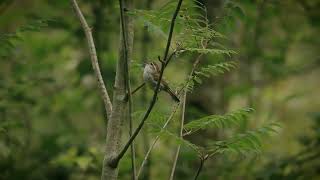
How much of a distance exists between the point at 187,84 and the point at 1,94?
256 cm

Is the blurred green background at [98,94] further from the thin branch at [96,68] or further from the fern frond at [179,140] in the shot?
the fern frond at [179,140]

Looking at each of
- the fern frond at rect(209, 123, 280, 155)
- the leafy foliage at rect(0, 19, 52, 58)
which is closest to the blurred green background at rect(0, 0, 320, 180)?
the leafy foliage at rect(0, 19, 52, 58)

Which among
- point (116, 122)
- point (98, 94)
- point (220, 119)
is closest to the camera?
point (220, 119)

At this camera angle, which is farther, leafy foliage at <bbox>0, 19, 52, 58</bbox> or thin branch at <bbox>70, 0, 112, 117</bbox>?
leafy foliage at <bbox>0, 19, 52, 58</bbox>

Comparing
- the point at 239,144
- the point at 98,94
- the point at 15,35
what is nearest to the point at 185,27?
the point at 239,144

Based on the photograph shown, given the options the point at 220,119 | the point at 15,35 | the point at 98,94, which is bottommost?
the point at 98,94

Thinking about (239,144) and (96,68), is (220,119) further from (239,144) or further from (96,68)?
(96,68)

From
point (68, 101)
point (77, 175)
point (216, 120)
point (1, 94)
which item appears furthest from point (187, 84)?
point (68, 101)

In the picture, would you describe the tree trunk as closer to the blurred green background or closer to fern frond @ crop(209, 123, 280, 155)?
fern frond @ crop(209, 123, 280, 155)

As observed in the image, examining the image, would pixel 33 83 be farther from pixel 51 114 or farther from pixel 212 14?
pixel 51 114

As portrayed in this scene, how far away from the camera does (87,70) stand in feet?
16.6

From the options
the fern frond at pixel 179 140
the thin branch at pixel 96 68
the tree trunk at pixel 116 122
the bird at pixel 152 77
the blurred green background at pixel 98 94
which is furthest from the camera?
the blurred green background at pixel 98 94

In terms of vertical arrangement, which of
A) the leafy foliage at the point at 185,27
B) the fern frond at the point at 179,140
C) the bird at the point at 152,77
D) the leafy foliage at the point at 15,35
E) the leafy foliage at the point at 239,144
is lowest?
the leafy foliage at the point at 239,144

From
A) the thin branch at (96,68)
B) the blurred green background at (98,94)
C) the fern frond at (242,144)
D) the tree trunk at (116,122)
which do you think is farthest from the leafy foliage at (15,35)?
the fern frond at (242,144)
